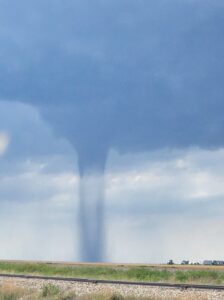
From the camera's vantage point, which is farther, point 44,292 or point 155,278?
point 155,278

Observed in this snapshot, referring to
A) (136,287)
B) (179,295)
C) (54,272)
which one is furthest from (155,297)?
(54,272)

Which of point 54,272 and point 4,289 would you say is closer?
point 4,289

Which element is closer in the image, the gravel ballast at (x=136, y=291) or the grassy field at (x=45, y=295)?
the gravel ballast at (x=136, y=291)

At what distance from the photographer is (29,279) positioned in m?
39.0

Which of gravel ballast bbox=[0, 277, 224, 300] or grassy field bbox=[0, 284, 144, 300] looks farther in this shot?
grassy field bbox=[0, 284, 144, 300]

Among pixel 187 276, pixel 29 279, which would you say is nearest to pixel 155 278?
pixel 187 276

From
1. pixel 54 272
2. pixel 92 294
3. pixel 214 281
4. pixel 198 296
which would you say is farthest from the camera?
pixel 54 272

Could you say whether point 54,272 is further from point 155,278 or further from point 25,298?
point 25,298

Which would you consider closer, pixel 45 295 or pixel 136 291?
pixel 45 295

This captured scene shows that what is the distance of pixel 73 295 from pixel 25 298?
2428 mm

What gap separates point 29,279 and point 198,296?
54.2ft

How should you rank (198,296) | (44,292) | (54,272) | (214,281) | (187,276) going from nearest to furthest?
(198,296) → (44,292) → (214,281) → (187,276) → (54,272)

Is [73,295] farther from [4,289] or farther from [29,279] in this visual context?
[29,279]

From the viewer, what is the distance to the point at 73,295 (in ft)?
92.5
